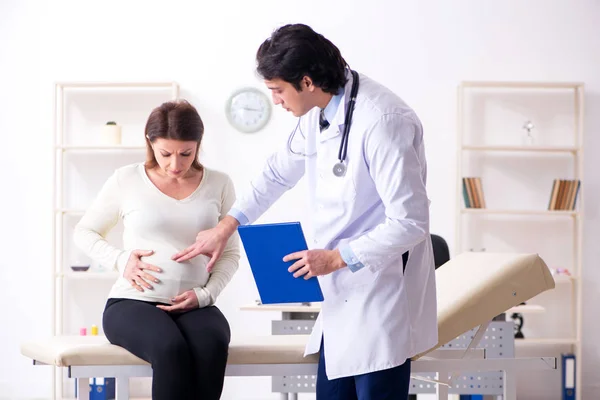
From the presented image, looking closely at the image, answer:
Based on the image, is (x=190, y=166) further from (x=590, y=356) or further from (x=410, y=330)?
(x=590, y=356)

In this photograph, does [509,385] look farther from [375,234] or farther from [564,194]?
[564,194]

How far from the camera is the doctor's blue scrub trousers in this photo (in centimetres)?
158

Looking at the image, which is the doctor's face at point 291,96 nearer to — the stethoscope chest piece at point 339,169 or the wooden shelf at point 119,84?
the stethoscope chest piece at point 339,169

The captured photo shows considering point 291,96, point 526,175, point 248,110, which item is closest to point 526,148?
point 526,175

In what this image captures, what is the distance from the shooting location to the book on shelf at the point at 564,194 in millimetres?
4086

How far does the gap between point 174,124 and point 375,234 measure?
778 millimetres

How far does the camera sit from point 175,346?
1786 mm

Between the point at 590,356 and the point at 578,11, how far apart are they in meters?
1.94

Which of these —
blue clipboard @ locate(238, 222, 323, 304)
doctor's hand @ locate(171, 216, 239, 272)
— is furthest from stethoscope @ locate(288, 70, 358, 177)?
doctor's hand @ locate(171, 216, 239, 272)

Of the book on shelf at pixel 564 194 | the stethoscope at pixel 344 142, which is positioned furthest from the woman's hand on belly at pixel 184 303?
the book on shelf at pixel 564 194

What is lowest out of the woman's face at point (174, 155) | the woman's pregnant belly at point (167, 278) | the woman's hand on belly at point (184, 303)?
the woman's hand on belly at point (184, 303)

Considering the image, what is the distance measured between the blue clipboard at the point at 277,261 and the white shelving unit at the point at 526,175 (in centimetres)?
275

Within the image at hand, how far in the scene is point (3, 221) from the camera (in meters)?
4.38

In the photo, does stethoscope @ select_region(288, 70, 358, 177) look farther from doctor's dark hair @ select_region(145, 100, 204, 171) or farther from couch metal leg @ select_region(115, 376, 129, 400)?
couch metal leg @ select_region(115, 376, 129, 400)
